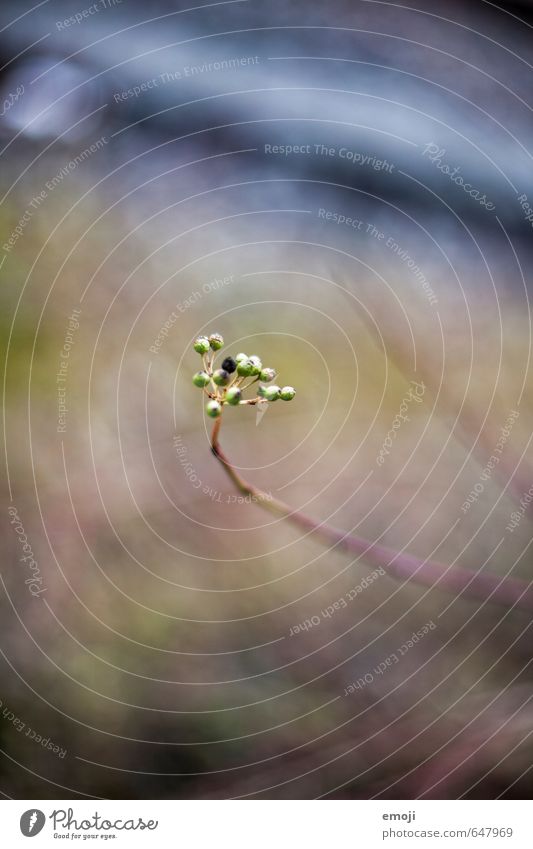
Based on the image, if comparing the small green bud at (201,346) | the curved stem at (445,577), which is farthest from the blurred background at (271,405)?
the small green bud at (201,346)

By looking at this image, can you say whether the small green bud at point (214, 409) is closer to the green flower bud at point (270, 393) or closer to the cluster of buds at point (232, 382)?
the cluster of buds at point (232, 382)
